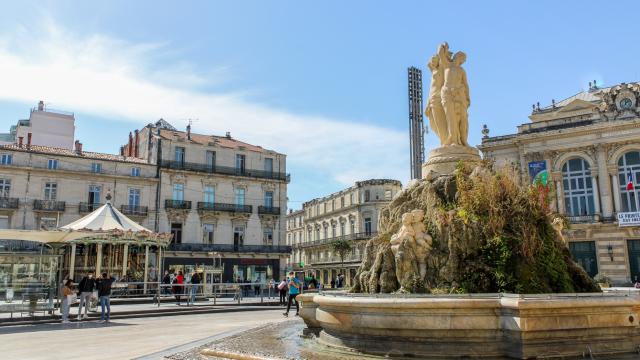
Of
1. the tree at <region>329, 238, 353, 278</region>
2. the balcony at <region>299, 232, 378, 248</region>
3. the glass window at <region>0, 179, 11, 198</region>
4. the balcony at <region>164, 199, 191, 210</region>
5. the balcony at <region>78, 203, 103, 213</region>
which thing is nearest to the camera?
the glass window at <region>0, 179, 11, 198</region>

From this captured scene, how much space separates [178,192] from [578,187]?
108ft

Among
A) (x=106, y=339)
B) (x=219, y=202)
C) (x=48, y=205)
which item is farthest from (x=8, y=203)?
(x=106, y=339)

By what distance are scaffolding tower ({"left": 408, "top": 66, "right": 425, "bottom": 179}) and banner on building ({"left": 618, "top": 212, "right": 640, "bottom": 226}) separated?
17842mm

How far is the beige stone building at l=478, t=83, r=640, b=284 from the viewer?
37.5 meters

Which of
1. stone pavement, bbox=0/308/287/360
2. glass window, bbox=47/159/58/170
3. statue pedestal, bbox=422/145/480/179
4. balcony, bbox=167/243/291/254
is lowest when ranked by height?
stone pavement, bbox=0/308/287/360

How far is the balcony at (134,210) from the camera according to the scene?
128 feet

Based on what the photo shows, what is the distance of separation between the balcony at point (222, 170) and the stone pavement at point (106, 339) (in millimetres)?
28029

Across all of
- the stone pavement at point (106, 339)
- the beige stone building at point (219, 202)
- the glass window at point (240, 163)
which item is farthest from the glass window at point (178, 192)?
the stone pavement at point (106, 339)

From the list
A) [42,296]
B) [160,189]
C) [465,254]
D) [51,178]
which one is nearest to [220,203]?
[160,189]

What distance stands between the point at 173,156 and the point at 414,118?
2569 centimetres

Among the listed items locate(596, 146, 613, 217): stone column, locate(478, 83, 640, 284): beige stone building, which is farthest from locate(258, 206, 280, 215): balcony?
locate(596, 146, 613, 217): stone column

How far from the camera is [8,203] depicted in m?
35.3

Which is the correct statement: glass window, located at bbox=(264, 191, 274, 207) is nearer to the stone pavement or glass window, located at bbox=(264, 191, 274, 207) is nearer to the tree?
the tree

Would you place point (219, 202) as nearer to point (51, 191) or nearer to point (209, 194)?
point (209, 194)
